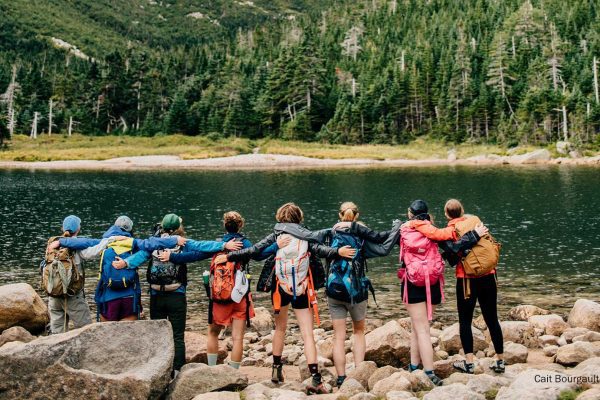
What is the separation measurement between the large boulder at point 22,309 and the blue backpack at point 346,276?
27.3 ft

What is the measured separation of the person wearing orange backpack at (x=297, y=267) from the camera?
821 centimetres

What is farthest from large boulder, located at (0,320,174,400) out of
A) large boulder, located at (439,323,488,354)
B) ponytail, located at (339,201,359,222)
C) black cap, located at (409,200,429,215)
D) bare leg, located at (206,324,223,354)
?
large boulder, located at (439,323,488,354)

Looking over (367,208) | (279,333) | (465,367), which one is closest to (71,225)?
(279,333)

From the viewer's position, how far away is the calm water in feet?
66.6

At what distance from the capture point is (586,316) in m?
13.1

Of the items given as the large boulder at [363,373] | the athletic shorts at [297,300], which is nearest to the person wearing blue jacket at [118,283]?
the athletic shorts at [297,300]

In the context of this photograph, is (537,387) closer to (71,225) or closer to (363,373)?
(363,373)

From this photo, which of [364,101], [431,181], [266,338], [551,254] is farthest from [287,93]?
[266,338]

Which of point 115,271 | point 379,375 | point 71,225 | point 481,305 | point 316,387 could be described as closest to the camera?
point 316,387

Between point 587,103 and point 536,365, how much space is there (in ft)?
323

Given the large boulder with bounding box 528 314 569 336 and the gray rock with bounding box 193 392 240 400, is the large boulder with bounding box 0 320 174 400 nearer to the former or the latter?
the gray rock with bounding box 193 392 240 400

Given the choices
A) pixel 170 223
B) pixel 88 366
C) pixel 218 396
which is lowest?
pixel 218 396

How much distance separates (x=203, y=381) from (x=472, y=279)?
4.42 m

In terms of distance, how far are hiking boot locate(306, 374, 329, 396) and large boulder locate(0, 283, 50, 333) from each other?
8.20 metres
